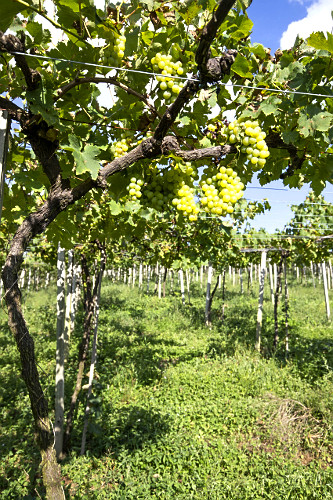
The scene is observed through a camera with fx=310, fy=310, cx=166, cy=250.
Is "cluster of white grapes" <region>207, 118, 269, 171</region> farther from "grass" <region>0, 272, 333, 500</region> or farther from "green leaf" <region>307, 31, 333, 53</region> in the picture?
"grass" <region>0, 272, 333, 500</region>

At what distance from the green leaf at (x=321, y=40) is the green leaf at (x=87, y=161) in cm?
106

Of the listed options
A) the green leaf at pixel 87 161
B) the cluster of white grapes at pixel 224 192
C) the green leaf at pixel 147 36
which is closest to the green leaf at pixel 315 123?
the cluster of white grapes at pixel 224 192

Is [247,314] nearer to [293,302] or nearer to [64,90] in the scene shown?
[293,302]

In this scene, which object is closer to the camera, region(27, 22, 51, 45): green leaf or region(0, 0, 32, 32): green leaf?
region(0, 0, 32, 32): green leaf

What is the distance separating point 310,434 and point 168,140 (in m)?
5.63

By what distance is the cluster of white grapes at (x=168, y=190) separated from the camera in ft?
5.92

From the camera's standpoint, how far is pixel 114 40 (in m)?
1.47

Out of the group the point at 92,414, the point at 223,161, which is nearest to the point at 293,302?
the point at 92,414

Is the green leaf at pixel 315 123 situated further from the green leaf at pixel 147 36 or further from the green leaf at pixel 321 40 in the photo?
the green leaf at pixel 147 36

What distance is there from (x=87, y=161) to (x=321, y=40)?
1139 mm

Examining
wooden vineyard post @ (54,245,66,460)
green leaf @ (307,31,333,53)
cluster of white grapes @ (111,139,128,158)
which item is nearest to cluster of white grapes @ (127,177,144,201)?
cluster of white grapes @ (111,139,128,158)

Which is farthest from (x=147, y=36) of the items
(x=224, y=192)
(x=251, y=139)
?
(x=224, y=192)

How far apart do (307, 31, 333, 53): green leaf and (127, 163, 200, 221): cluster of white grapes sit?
768 mm

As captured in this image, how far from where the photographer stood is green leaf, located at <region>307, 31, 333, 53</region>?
1.22m
